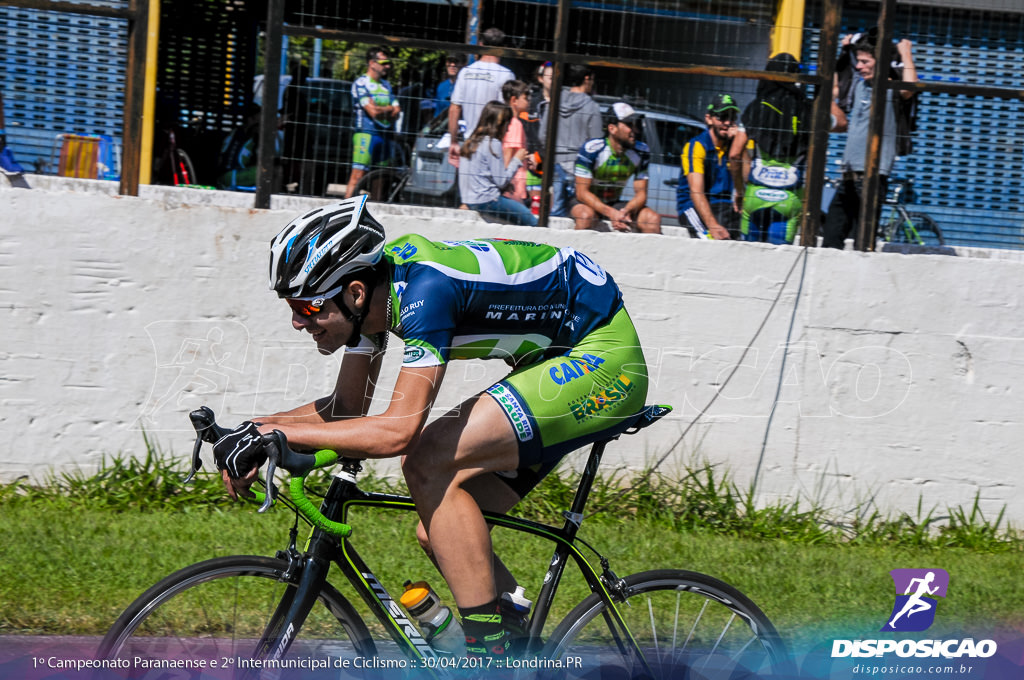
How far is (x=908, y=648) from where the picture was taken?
4.26 m

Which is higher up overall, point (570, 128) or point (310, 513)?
point (570, 128)

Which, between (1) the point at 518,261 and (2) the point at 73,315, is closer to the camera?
(1) the point at 518,261

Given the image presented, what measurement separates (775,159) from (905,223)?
0.91 meters

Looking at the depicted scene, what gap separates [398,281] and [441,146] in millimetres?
3119

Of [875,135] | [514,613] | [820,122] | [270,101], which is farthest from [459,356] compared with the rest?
[875,135]

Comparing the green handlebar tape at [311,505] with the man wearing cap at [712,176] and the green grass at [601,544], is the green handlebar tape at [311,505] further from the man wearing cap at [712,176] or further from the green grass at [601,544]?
the man wearing cap at [712,176]

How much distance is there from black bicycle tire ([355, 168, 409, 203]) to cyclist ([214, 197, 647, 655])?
2.75 metres

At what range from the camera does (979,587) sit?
5.29m

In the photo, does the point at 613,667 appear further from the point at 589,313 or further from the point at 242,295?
the point at 242,295

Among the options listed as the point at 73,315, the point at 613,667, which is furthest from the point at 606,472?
the point at 73,315

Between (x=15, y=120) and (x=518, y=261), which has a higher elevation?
(x=15, y=120)

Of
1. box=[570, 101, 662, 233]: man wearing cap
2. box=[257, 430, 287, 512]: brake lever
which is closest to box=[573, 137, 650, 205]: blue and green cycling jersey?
box=[570, 101, 662, 233]: man wearing cap

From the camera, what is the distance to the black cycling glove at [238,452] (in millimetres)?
2742

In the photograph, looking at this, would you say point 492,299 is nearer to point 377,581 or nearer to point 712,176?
point 377,581
